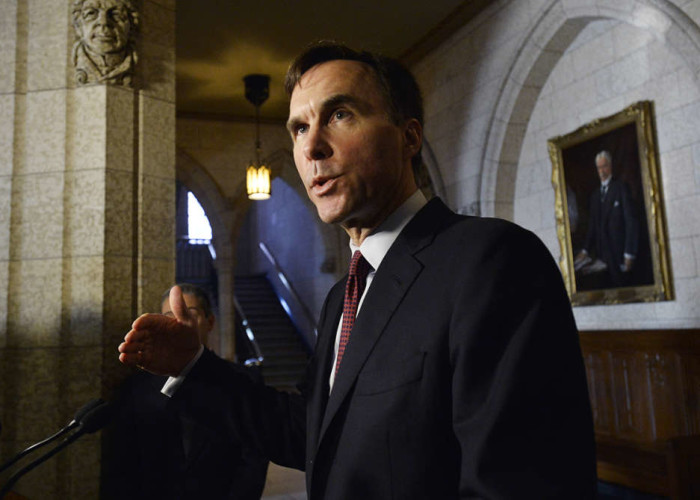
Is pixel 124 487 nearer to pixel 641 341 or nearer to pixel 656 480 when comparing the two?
pixel 656 480

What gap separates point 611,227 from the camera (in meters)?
4.97

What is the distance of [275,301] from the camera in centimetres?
1444

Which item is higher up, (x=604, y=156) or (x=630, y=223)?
(x=604, y=156)

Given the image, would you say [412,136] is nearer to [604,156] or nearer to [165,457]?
[165,457]

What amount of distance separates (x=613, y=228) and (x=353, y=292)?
438cm

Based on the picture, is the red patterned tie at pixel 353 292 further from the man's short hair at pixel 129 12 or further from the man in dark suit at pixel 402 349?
the man's short hair at pixel 129 12

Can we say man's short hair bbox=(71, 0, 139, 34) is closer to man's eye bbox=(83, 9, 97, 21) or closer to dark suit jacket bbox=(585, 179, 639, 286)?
man's eye bbox=(83, 9, 97, 21)

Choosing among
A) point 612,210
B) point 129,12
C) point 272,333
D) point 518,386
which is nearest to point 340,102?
point 518,386

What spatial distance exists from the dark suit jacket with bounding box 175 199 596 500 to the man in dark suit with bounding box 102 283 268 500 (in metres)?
0.99

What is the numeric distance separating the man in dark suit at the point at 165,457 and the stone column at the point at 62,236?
0.68 ft

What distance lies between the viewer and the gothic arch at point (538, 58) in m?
4.11

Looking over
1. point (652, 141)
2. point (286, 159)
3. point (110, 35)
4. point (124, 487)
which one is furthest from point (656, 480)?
point (286, 159)

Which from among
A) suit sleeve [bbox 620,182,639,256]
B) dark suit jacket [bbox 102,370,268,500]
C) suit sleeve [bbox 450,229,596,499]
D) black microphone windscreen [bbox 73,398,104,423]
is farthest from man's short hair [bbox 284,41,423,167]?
suit sleeve [bbox 620,182,639,256]

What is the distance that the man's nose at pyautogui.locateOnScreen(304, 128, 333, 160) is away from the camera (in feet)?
3.65
